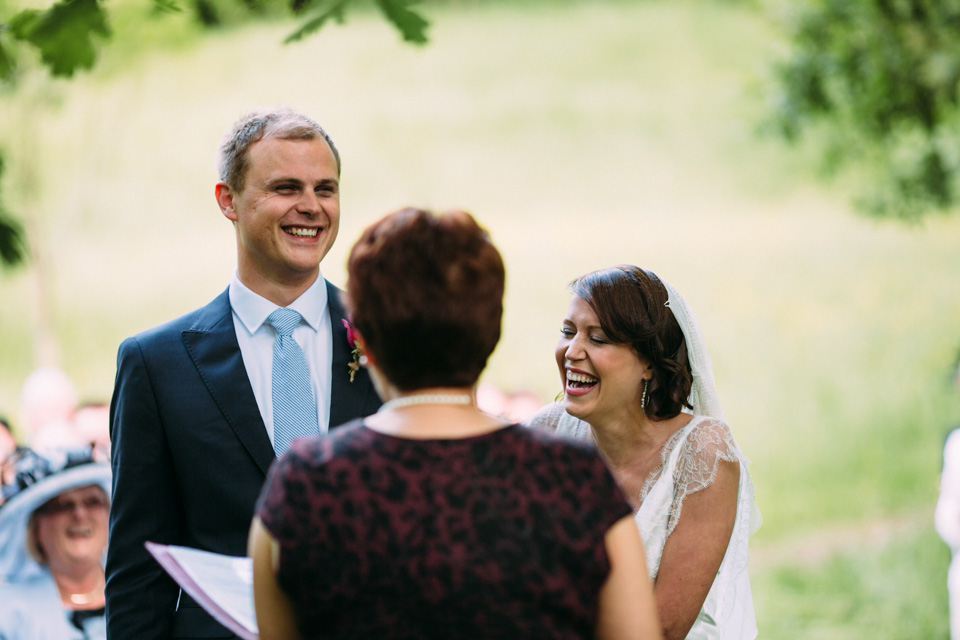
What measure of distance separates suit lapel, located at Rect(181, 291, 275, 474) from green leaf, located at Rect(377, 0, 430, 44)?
2.62ft

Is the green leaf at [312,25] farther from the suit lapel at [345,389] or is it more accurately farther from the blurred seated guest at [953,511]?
the blurred seated guest at [953,511]

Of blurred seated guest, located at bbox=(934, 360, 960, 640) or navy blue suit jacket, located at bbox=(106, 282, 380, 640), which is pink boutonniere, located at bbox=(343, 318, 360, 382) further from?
blurred seated guest, located at bbox=(934, 360, 960, 640)

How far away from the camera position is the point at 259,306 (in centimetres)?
236

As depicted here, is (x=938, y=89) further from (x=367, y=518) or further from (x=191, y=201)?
(x=191, y=201)

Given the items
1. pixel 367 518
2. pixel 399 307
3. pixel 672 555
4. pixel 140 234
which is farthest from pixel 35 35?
pixel 140 234

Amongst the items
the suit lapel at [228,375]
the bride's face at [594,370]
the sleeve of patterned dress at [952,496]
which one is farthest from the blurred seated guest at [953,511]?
the suit lapel at [228,375]

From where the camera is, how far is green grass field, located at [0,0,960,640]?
9312mm

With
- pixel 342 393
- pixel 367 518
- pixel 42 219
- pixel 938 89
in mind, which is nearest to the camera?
pixel 367 518

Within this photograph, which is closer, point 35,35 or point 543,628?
point 543,628

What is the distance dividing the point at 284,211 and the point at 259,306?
0.23 m

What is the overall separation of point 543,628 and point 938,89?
20.2 feet

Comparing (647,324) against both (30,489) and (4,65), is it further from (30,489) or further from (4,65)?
(30,489)

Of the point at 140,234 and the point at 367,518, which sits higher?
the point at 140,234

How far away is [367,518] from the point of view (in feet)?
4.54
